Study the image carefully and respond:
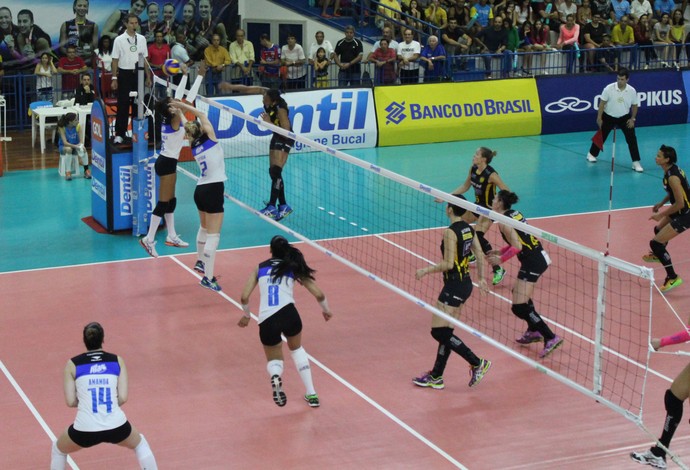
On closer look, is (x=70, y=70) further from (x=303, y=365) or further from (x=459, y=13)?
(x=303, y=365)

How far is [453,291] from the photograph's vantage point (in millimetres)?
11828

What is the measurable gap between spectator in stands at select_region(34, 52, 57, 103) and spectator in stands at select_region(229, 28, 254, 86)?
4216 mm

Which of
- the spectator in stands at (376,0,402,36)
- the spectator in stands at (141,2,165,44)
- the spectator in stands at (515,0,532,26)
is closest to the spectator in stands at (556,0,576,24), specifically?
the spectator in stands at (515,0,532,26)

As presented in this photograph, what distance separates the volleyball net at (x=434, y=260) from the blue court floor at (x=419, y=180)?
82cm

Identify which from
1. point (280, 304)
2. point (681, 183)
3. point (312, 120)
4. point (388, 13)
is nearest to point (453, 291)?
point (280, 304)

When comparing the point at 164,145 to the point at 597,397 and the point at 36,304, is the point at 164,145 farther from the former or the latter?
the point at 597,397

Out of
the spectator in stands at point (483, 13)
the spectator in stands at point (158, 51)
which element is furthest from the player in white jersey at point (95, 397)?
the spectator in stands at point (483, 13)

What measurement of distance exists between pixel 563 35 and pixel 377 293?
51.9 ft

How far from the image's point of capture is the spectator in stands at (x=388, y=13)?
28.7m

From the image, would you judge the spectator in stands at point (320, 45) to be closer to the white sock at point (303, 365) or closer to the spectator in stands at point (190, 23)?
the spectator in stands at point (190, 23)

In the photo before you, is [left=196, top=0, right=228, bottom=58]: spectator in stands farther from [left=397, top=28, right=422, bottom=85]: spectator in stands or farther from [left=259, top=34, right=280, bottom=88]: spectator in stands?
[left=397, top=28, right=422, bottom=85]: spectator in stands

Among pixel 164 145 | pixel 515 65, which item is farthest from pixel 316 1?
pixel 164 145

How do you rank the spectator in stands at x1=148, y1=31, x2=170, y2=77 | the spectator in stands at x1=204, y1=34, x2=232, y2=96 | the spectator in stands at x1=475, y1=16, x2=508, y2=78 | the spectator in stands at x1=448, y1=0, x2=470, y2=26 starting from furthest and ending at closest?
the spectator in stands at x1=448, y1=0, x2=470, y2=26 < the spectator in stands at x1=475, y1=16, x2=508, y2=78 < the spectator in stands at x1=204, y1=34, x2=232, y2=96 < the spectator in stands at x1=148, y1=31, x2=170, y2=77

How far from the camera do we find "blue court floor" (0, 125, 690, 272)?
17.3 meters
